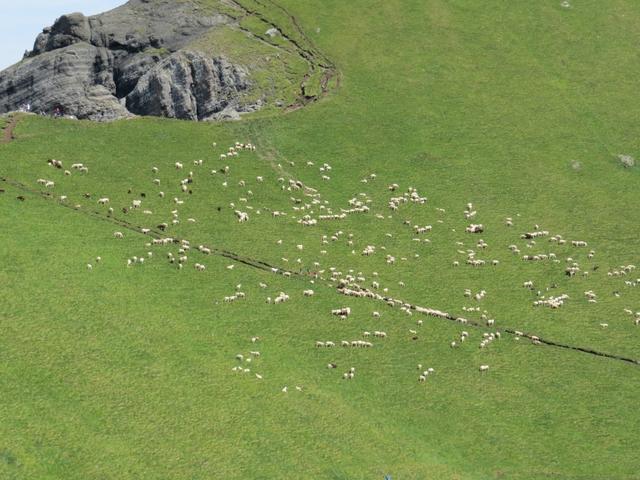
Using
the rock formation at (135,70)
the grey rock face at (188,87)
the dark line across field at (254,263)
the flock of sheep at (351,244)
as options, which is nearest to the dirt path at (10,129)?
the flock of sheep at (351,244)

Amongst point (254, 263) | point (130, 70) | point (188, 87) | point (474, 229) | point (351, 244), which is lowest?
point (474, 229)

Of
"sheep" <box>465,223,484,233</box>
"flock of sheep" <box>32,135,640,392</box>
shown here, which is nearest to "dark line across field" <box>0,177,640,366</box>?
"flock of sheep" <box>32,135,640,392</box>

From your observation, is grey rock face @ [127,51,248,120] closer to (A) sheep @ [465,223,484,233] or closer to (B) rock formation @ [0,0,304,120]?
(B) rock formation @ [0,0,304,120]

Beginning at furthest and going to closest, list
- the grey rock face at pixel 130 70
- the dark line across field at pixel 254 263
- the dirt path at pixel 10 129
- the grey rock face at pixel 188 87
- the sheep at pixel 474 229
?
the grey rock face at pixel 130 70 → the grey rock face at pixel 188 87 → the dirt path at pixel 10 129 → the sheep at pixel 474 229 → the dark line across field at pixel 254 263

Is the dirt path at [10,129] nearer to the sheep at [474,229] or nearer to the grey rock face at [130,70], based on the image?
the grey rock face at [130,70]

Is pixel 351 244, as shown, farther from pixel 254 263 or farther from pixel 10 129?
pixel 10 129

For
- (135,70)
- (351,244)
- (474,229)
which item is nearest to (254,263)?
(351,244)
